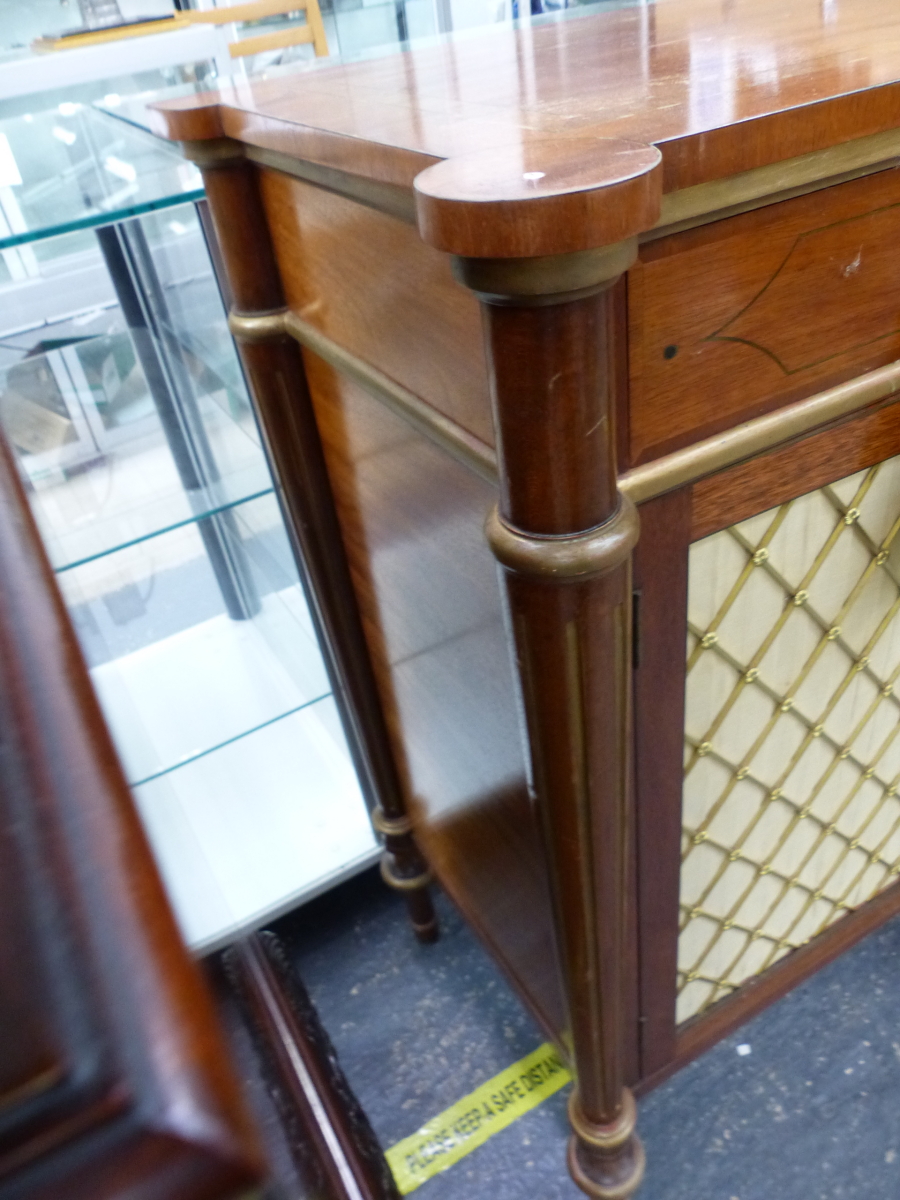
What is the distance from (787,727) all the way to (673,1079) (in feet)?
1.70

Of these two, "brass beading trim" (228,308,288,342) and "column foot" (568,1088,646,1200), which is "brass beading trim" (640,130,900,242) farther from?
"column foot" (568,1088,646,1200)

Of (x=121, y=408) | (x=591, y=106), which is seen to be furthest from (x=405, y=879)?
(x=591, y=106)

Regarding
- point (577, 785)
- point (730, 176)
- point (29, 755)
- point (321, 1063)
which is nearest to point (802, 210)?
point (730, 176)

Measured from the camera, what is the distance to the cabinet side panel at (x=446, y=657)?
2.02 feet

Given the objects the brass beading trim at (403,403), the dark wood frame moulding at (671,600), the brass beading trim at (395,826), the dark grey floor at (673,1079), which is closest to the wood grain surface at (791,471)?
the dark wood frame moulding at (671,600)

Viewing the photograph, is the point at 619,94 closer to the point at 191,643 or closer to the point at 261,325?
the point at 261,325

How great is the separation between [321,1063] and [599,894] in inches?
17.0

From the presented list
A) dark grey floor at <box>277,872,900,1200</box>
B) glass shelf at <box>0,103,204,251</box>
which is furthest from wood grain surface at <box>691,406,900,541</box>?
dark grey floor at <box>277,872,900,1200</box>

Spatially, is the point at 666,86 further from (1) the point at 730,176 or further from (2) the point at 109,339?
(2) the point at 109,339

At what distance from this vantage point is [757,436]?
489mm

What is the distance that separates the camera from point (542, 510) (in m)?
0.42

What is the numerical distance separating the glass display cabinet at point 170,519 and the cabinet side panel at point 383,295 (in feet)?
0.58

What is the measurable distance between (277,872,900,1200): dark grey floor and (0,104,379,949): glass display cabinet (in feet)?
0.45

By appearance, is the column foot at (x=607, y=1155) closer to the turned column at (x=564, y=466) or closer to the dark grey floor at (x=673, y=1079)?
the dark grey floor at (x=673, y=1079)
